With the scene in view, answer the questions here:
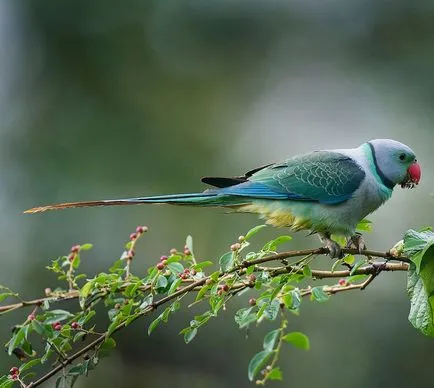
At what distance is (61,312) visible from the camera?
1.31 metres

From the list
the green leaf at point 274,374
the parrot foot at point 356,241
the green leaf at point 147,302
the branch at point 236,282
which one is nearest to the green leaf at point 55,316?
the branch at point 236,282

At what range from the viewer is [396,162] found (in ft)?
5.65

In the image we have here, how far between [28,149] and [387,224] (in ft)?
7.12

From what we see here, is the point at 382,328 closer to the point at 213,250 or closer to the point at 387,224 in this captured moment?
the point at 387,224

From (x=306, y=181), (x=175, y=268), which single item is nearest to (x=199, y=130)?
(x=306, y=181)

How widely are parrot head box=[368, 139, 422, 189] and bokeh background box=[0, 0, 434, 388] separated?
167 centimetres

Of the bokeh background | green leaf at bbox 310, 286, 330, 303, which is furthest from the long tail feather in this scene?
the bokeh background

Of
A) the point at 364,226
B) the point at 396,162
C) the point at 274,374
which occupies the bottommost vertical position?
the point at 274,374

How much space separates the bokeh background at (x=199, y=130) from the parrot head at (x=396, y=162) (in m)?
1.67

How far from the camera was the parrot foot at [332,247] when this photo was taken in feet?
5.05

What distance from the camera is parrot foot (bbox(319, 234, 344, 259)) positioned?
1.54 meters

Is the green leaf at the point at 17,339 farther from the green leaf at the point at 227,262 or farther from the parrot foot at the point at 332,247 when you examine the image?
the parrot foot at the point at 332,247

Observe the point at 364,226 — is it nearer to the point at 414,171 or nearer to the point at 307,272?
the point at 414,171

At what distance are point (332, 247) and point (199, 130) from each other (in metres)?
2.68
